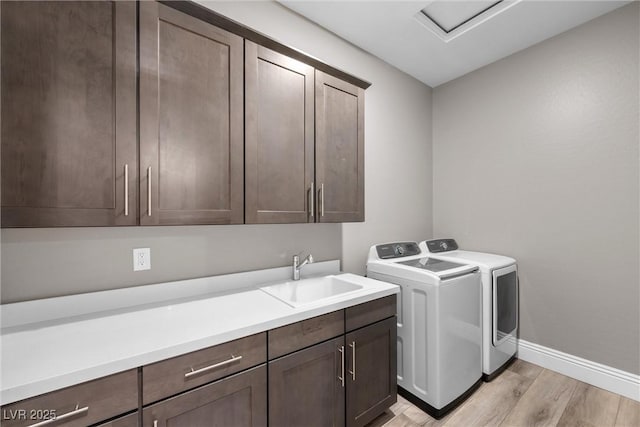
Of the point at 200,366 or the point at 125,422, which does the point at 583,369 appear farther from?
the point at 125,422

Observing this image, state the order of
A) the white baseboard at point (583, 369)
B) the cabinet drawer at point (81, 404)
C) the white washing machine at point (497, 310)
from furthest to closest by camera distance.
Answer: the white washing machine at point (497, 310), the white baseboard at point (583, 369), the cabinet drawer at point (81, 404)

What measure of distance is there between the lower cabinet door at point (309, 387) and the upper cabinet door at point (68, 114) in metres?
0.93

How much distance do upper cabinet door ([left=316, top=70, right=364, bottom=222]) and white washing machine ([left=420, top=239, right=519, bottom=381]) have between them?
3.73 feet

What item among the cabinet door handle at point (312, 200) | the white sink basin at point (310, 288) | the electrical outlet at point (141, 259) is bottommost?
the white sink basin at point (310, 288)

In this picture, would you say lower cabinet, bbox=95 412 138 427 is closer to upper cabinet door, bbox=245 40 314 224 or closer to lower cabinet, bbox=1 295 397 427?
lower cabinet, bbox=1 295 397 427

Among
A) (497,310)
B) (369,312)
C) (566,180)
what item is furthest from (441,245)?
(369,312)

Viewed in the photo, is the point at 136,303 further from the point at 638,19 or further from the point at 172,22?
the point at 638,19

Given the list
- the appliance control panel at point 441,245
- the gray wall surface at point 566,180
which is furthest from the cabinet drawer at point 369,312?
the gray wall surface at point 566,180

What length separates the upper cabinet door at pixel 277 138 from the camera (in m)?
1.45

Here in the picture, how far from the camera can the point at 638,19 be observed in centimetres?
192

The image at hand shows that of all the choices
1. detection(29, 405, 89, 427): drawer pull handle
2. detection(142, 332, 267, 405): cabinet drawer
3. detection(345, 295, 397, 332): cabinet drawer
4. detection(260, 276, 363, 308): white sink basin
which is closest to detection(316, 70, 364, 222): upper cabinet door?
detection(260, 276, 363, 308): white sink basin

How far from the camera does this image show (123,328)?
1.12 metres

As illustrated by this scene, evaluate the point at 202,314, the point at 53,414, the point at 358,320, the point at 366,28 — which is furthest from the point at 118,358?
the point at 366,28

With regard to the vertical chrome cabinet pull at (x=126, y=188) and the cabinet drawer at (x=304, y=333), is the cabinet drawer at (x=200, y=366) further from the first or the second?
the vertical chrome cabinet pull at (x=126, y=188)
